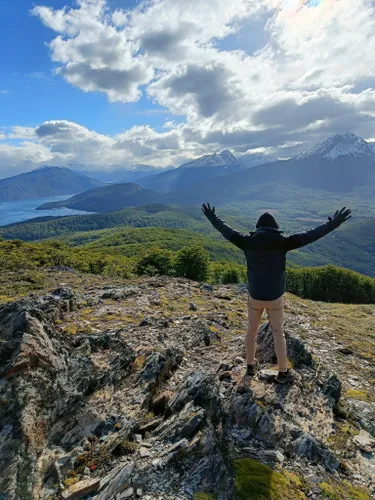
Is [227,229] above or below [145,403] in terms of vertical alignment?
above

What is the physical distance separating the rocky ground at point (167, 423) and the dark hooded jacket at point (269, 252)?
240 centimetres

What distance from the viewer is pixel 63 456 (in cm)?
500

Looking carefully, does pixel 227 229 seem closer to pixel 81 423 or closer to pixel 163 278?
pixel 81 423

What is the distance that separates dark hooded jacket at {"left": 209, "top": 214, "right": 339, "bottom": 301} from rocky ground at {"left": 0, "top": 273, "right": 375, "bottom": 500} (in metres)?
2.40

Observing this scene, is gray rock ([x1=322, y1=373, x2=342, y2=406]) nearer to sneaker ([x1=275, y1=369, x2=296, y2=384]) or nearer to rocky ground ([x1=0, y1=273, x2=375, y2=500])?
rocky ground ([x1=0, y1=273, x2=375, y2=500])

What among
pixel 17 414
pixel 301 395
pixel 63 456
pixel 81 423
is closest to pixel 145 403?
pixel 81 423

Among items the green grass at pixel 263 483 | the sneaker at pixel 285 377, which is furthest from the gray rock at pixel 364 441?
the green grass at pixel 263 483

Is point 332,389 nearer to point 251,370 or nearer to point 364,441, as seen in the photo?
point 364,441

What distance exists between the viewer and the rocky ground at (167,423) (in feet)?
15.1

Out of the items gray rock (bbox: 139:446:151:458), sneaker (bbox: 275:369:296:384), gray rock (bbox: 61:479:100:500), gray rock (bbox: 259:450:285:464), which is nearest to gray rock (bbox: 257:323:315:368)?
sneaker (bbox: 275:369:296:384)

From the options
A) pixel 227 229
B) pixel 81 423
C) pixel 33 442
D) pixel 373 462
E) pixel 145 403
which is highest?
pixel 227 229

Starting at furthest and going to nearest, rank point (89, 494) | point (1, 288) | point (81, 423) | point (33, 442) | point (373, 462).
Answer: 1. point (1, 288)
2. point (373, 462)
3. point (81, 423)
4. point (33, 442)
5. point (89, 494)

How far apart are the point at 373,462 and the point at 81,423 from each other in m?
5.93

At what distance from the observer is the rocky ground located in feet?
15.1
